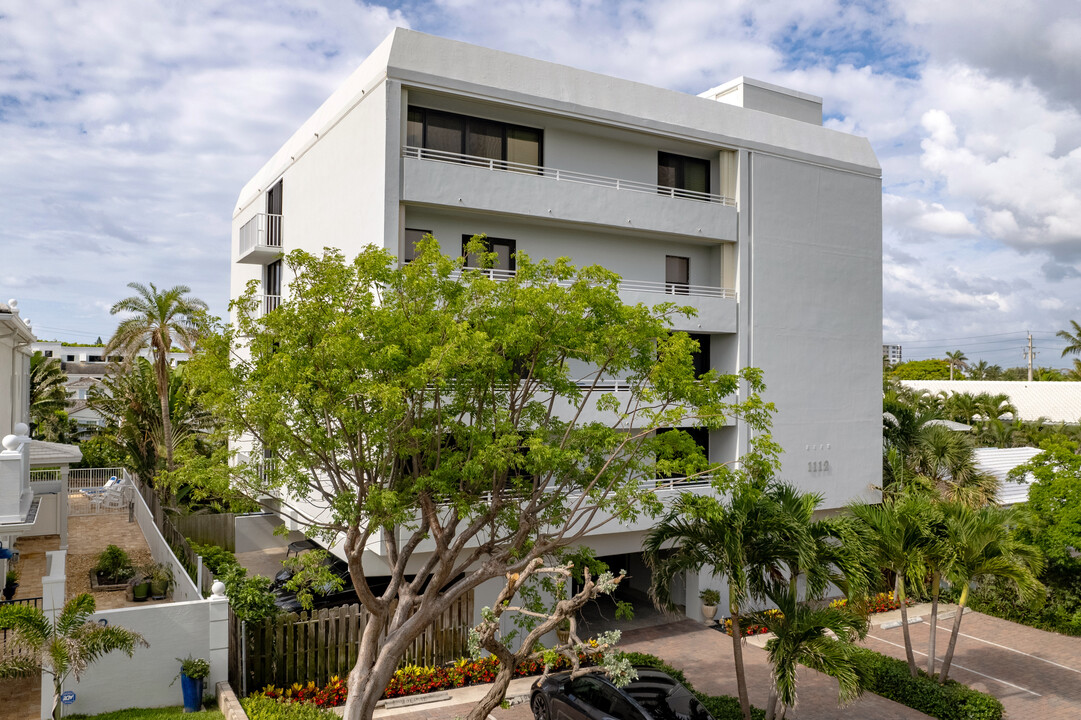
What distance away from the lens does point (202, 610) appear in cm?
1439

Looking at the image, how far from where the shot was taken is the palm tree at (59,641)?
12.2m

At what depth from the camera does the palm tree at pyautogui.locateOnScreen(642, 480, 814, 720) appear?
13969 mm

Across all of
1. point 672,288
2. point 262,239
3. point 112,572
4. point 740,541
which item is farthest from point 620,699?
point 262,239

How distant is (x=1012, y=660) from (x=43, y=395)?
48.1 meters

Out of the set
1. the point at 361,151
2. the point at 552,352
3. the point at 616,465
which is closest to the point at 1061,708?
the point at 616,465

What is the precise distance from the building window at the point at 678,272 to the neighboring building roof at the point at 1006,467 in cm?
1193

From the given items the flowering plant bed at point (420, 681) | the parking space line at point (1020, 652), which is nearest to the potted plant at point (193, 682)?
the flowering plant bed at point (420, 681)

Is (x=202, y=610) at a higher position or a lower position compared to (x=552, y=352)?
lower

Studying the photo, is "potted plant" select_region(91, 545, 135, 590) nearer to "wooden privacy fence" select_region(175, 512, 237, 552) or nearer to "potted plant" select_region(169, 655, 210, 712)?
"wooden privacy fence" select_region(175, 512, 237, 552)

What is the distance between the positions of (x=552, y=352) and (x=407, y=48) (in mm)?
9043

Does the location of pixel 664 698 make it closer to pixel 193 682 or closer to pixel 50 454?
pixel 193 682

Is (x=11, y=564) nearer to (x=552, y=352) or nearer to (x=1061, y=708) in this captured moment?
(x=552, y=352)

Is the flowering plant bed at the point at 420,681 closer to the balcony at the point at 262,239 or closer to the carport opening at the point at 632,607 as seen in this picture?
the carport opening at the point at 632,607

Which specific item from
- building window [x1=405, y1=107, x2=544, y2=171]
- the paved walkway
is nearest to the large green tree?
the paved walkway
